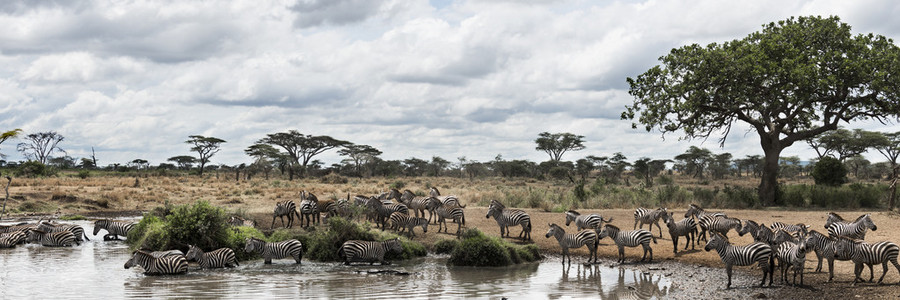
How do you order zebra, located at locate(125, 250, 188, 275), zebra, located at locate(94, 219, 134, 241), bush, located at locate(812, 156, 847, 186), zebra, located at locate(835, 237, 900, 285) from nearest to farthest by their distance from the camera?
zebra, located at locate(835, 237, 900, 285) → zebra, located at locate(125, 250, 188, 275) → zebra, located at locate(94, 219, 134, 241) → bush, located at locate(812, 156, 847, 186)

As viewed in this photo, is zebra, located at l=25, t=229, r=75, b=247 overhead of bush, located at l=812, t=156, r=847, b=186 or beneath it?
beneath

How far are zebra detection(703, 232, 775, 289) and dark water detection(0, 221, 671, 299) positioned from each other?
1.22 meters

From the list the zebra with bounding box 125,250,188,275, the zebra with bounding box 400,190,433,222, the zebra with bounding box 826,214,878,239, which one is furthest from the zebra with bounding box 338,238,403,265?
the zebra with bounding box 826,214,878,239

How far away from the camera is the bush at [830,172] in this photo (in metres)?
34.9

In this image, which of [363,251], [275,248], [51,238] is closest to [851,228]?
[363,251]

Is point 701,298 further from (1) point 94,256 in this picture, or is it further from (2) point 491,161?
(2) point 491,161

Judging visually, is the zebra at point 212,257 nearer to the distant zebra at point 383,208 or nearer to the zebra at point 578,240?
the distant zebra at point 383,208

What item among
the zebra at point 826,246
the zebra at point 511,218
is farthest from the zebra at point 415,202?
the zebra at point 826,246

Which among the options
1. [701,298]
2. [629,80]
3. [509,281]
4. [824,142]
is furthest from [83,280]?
[824,142]

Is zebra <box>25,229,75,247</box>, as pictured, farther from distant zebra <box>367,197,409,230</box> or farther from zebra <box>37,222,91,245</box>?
distant zebra <box>367,197,409,230</box>

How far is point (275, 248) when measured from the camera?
16391 millimetres

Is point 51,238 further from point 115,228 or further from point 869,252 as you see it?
point 869,252

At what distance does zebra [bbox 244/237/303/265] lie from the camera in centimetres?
1638

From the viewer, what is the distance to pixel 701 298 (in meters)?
11.9
